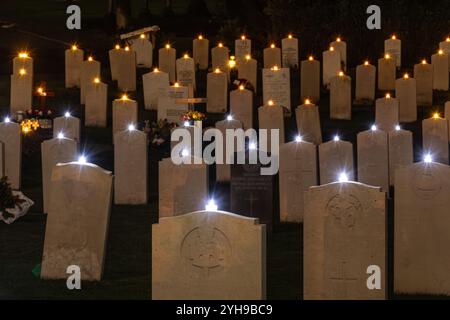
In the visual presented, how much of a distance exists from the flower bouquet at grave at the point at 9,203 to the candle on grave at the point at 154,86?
8065 millimetres

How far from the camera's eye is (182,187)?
14.8 m

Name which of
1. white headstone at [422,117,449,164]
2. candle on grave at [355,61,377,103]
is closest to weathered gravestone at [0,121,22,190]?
white headstone at [422,117,449,164]

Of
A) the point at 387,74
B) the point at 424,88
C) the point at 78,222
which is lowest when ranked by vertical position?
the point at 78,222

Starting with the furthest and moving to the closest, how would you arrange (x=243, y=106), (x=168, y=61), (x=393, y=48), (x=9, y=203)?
1. (x=393, y=48)
2. (x=168, y=61)
3. (x=243, y=106)
4. (x=9, y=203)

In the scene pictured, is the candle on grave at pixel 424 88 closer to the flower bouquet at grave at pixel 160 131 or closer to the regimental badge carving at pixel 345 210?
the flower bouquet at grave at pixel 160 131

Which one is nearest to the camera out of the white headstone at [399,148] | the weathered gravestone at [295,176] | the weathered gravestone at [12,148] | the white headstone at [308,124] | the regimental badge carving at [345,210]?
the regimental badge carving at [345,210]

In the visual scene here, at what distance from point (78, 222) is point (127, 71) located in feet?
43.8

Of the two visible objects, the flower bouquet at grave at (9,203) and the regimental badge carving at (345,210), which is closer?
the regimental badge carving at (345,210)

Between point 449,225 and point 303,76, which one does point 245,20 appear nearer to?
point 303,76

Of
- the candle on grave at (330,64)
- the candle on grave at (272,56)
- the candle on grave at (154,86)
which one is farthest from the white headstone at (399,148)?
the candle on grave at (272,56)

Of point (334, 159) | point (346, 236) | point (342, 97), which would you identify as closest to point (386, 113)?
point (342, 97)

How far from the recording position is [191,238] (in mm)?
11000

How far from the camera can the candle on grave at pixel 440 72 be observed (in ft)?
87.5

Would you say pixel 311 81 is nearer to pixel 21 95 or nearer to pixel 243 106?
pixel 243 106
